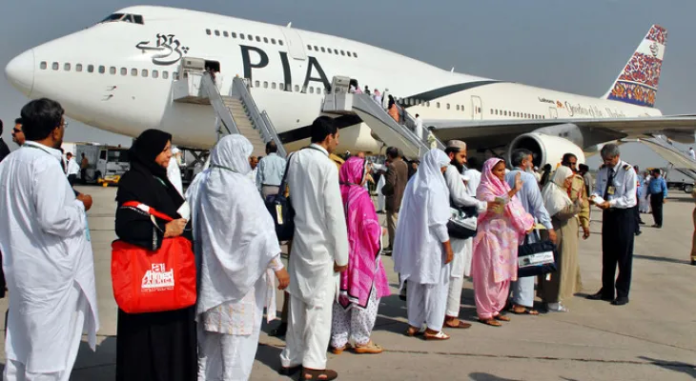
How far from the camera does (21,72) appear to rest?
1159 cm

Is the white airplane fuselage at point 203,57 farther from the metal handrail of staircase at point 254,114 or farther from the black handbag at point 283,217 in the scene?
the black handbag at point 283,217

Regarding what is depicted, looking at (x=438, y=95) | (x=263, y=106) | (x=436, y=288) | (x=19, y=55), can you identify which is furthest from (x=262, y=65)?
(x=436, y=288)

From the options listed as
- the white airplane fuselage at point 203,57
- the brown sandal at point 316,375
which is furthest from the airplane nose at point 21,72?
the brown sandal at point 316,375

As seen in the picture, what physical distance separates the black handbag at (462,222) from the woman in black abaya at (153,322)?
2.55m

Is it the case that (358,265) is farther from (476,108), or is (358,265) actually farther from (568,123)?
(476,108)

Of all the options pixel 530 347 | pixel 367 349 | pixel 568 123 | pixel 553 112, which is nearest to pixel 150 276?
pixel 367 349

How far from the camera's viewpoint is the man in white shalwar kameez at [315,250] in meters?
3.60

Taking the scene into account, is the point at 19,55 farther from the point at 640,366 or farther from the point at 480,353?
the point at 640,366

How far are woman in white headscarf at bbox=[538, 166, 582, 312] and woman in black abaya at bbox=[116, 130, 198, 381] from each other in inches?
158

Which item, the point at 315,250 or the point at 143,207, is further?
the point at 315,250

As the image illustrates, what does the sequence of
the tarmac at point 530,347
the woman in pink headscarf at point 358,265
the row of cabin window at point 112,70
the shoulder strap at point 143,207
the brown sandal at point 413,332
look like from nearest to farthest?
1. the shoulder strap at point 143,207
2. the tarmac at point 530,347
3. the woman in pink headscarf at point 358,265
4. the brown sandal at point 413,332
5. the row of cabin window at point 112,70

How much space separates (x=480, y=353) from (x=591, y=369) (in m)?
0.78

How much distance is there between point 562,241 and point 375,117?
9.04 meters

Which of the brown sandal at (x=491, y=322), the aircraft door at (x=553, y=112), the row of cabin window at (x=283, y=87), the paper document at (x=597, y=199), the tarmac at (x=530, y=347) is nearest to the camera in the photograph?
the tarmac at (x=530, y=347)
